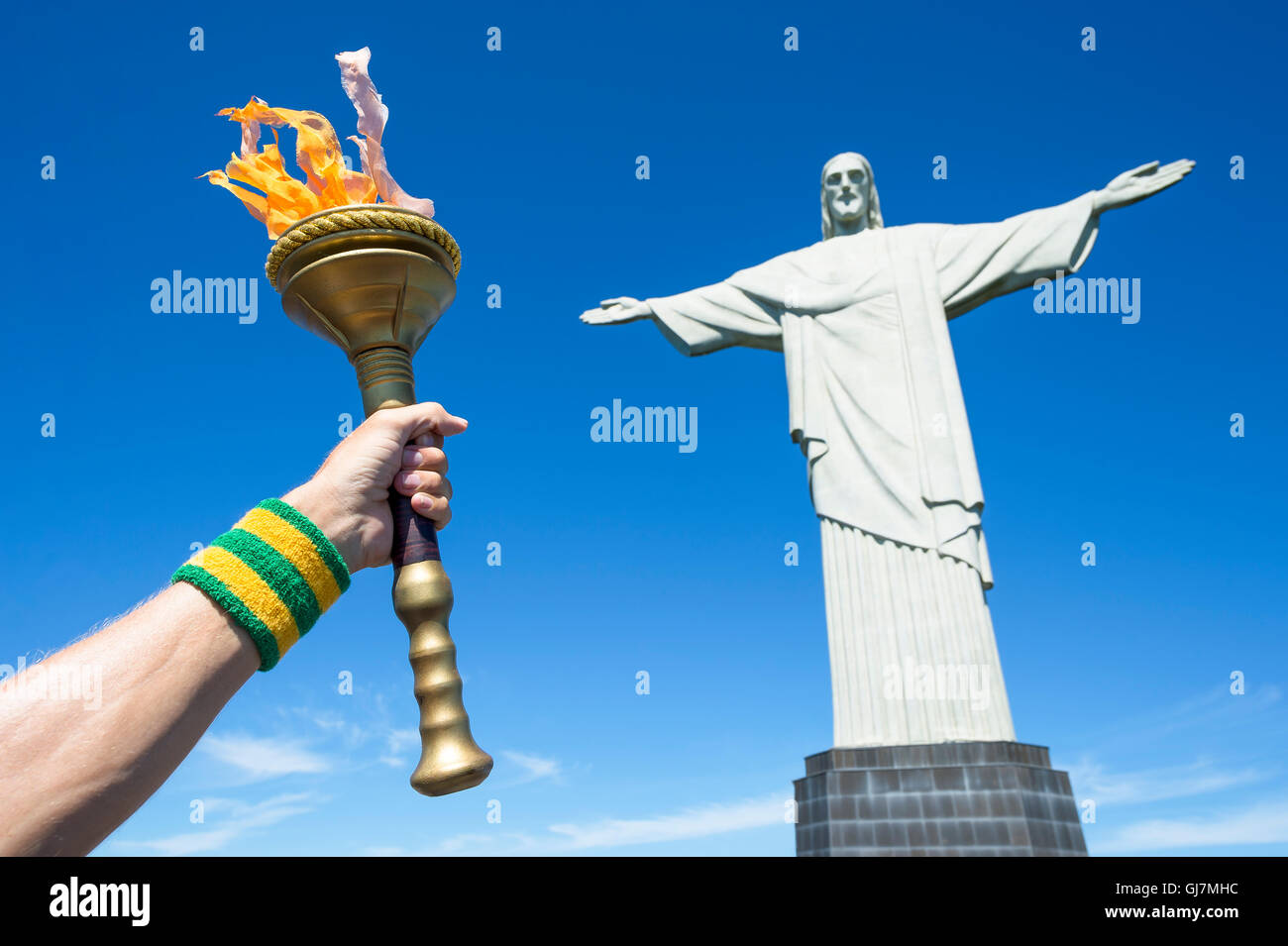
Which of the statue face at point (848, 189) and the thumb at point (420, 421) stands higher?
the statue face at point (848, 189)

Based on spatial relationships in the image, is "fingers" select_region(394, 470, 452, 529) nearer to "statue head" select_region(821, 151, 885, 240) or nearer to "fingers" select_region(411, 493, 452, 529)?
"fingers" select_region(411, 493, 452, 529)

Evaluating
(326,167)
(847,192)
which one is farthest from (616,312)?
(326,167)

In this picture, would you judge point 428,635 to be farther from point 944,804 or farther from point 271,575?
point 944,804

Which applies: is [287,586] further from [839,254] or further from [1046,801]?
[839,254]

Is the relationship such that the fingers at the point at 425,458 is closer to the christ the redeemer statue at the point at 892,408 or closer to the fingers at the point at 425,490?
the fingers at the point at 425,490

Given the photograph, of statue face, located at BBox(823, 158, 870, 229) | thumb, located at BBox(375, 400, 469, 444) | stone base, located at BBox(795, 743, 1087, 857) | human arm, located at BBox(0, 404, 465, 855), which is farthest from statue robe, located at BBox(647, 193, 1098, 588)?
human arm, located at BBox(0, 404, 465, 855)

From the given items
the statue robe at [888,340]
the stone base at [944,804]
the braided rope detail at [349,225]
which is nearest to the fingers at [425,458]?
the braided rope detail at [349,225]

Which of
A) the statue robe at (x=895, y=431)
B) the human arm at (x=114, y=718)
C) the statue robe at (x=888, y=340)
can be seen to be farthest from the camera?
the statue robe at (x=888, y=340)
